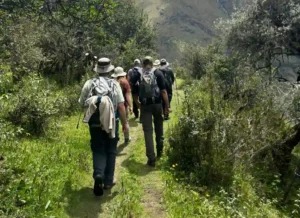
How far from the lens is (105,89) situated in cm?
564

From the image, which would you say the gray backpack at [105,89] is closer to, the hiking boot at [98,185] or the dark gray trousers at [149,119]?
the hiking boot at [98,185]

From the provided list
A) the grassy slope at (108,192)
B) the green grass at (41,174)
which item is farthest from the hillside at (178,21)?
the grassy slope at (108,192)

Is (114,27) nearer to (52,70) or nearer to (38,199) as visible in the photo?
(52,70)

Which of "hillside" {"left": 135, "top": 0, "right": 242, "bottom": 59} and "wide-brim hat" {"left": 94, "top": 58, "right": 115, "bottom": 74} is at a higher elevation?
"hillside" {"left": 135, "top": 0, "right": 242, "bottom": 59}

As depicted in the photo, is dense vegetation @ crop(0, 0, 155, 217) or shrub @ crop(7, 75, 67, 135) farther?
shrub @ crop(7, 75, 67, 135)

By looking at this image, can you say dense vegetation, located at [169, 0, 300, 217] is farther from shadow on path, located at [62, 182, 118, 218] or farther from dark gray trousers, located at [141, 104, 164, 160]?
shadow on path, located at [62, 182, 118, 218]

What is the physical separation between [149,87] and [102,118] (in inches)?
71.5

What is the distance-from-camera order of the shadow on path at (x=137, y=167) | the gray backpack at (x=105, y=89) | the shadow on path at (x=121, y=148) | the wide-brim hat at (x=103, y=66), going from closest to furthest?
the gray backpack at (x=105, y=89) → the wide-brim hat at (x=103, y=66) → the shadow on path at (x=137, y=167) → the shadow on path at (x=121, y=148)

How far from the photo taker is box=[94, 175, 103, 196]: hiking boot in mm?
5427

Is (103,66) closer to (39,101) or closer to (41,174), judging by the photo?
(41,174)

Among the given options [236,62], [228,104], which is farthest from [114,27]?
[228,104]

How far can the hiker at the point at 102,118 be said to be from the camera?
5430 millimetres

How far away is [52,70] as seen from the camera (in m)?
15.9

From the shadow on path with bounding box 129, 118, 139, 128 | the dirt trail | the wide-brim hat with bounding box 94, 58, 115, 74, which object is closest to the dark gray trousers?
the dirt trail
